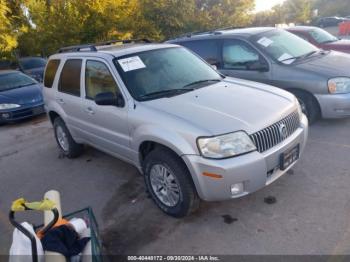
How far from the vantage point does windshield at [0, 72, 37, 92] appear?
9193 millimetres

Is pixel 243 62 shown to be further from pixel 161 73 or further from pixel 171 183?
pixel 171 183

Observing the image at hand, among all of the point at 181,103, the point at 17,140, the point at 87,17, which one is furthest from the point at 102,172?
the point at 87,17

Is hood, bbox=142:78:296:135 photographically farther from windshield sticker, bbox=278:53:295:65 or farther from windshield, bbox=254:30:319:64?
windshield, bbox=254:30:319:64

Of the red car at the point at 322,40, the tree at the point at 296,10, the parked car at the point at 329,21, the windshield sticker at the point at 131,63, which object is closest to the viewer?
the windshield sticker at the point at 131,63

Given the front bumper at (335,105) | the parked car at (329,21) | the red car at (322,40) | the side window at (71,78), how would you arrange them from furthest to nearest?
the parked car at (329,21) < the red car at (322,40) < the front bumper at (335,105) < the side window at (71,78)

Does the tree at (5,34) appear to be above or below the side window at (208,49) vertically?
above

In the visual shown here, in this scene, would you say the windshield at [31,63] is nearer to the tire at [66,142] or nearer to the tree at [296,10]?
the tire at [66,142]

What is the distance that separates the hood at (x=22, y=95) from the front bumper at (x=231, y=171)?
21.9 feet

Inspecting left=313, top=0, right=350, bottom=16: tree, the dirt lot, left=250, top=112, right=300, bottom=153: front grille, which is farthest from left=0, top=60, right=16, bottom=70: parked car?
left=313, top=0, right=350, bottom=16: tree

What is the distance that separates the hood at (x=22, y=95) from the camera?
8398 millimetres

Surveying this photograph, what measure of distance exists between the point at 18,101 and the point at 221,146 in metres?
6.96

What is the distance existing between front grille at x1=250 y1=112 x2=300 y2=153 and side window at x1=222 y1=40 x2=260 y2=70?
2357mm

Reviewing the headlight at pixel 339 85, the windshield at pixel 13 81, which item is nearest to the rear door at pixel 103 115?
the headlight at pixel 339 85

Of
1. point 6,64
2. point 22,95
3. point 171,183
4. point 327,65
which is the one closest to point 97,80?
point 171,183
